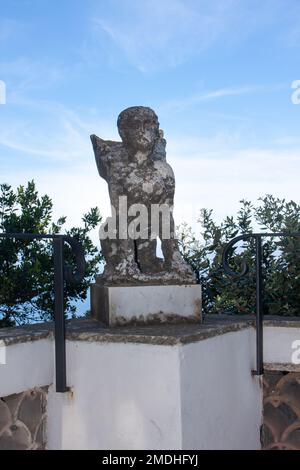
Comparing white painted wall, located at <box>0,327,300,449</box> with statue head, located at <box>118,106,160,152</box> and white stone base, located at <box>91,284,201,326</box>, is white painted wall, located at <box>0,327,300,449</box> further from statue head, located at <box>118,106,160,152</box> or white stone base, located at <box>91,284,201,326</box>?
statue head, located at <box>118,106,160,152</box>

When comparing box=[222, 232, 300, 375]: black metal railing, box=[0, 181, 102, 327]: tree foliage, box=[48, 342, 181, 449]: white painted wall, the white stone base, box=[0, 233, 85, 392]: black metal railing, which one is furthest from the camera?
box=[0, 181, 102, 327]: tree foliage

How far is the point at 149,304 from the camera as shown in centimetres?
345

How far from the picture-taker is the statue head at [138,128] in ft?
12.0

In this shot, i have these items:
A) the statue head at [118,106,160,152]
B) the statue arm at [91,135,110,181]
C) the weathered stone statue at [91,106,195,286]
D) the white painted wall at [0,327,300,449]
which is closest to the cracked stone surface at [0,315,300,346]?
the white painted wall at [0,327,300,449]

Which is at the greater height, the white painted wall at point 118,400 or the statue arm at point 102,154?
the statue arm at point 102,154

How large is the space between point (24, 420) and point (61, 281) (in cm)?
86

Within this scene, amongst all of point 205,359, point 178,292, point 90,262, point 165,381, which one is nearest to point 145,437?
point 165,381

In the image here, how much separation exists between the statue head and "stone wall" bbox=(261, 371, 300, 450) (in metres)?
1.77

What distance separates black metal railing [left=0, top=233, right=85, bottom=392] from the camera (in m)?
3.11

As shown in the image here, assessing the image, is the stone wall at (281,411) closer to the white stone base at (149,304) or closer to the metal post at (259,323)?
the metal post at (259,323)

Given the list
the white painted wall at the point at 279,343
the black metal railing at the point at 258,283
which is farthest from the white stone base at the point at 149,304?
the white painted wall at the point at 279,343

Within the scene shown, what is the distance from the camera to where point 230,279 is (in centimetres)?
550

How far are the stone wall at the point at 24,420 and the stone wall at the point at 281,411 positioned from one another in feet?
4.89

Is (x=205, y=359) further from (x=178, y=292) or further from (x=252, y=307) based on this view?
(x=252, y=307)
